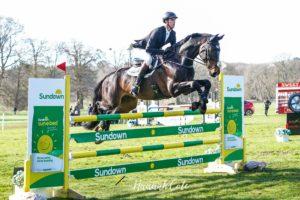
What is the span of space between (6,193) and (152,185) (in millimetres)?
2147

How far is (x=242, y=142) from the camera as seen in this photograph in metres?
8.34

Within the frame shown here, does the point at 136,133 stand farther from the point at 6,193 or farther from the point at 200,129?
the point at 6,193

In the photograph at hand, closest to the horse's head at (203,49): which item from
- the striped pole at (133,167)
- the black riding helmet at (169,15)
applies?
the black riding helmet at (169,15)

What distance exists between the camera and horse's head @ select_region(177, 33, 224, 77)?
7625 mm

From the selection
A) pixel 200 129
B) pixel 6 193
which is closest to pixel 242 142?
pixel 200 129

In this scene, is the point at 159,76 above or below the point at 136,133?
above

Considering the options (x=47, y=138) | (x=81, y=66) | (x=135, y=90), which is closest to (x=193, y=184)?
(x=135, y=90)

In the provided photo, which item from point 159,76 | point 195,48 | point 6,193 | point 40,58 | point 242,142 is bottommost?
point 6,193

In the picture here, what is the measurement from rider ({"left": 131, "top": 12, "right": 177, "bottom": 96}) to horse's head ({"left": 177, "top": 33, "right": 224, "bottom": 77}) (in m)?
0.28

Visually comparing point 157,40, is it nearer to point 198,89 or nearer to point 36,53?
point 198,89

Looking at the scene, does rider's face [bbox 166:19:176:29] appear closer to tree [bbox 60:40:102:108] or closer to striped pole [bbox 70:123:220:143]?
striped pole [bbox 70:123:220:143]

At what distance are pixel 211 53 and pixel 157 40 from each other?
0.99 metres

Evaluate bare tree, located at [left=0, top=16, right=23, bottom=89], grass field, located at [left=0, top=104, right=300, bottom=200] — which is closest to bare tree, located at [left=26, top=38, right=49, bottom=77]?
bare tree, located at [left=0, top=16, right=23, bottom=89]

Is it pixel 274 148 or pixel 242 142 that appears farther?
pixel 274 148
